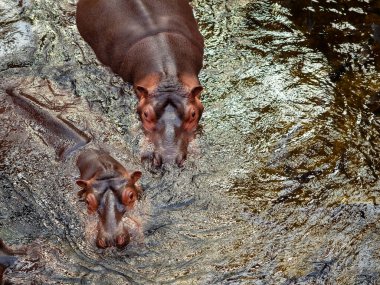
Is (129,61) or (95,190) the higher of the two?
(95,190)

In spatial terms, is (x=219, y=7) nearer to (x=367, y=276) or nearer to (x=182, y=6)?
(x=182, y=6)

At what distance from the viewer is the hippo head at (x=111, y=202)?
5.90 m

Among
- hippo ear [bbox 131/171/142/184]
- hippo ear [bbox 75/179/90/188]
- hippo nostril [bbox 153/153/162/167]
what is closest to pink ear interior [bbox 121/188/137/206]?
hippo ear [bbox 131/171/142/184]

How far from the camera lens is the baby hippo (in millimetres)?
5910

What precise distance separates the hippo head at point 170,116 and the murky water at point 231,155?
0.39 ft

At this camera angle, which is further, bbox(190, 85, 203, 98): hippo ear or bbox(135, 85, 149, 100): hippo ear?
bbox(135, 85, 149, 100): hippo ear

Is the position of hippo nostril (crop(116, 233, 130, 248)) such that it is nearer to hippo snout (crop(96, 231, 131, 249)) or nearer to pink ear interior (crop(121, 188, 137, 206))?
hippo snout (crop(96, 231, 131, 249))

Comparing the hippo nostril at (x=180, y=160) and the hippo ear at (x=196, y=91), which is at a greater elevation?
the hippo ear at (x=196, y=91)

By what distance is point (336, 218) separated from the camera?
6.32 m

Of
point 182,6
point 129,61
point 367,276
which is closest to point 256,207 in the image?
point 367,276

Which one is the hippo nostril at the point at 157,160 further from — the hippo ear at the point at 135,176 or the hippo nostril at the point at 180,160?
the hippo ear at the point at 135,176

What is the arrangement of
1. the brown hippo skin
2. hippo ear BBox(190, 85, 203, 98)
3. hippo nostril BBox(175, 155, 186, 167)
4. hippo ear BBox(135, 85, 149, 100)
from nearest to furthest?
hippo nostril BBox(175, 155, 186, 167) → the brown hippo skin → hippo ear BBox(190, 85, 203, 98) → hippo ear BBox(135, 85, 149, 100)

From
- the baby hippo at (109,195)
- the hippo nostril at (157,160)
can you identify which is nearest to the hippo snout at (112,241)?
the baby hippo at (109,195)

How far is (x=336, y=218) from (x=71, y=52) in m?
3.82
